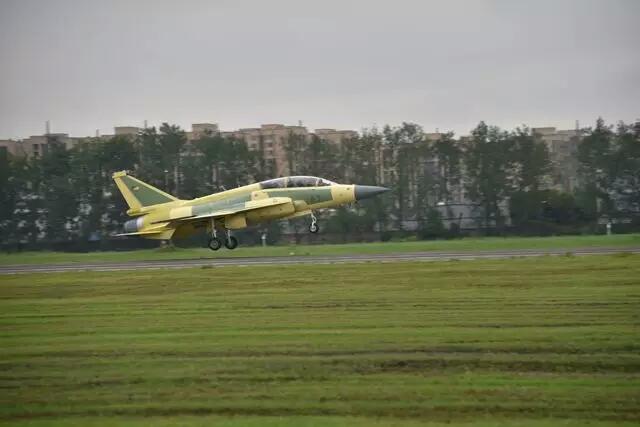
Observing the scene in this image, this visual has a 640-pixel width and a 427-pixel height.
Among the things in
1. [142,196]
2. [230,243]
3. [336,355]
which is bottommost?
[336,355]

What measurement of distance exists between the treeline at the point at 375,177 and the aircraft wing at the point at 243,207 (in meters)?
21.0

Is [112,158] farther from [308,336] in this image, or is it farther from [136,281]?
[308,336]

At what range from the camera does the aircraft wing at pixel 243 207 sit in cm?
4134

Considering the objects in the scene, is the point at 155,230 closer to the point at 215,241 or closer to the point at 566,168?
the point at 215,241

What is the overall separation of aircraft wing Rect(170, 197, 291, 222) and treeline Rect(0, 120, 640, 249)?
20989mm

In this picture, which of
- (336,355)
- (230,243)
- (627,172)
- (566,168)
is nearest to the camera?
(336,355)

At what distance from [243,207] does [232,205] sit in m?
0.76

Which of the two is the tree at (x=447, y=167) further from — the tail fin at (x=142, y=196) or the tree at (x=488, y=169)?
the tail fin at (x=142, y=196)

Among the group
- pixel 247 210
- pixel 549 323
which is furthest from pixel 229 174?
pixel 549 323

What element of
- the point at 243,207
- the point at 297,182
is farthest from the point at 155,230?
the point at 297,182

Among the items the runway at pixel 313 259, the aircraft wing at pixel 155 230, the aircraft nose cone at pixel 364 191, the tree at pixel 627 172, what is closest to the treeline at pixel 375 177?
the tree at pixel 627 172

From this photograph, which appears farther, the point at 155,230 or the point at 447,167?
the point at 447,167

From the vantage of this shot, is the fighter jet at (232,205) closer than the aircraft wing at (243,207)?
No

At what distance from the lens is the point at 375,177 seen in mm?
75688
